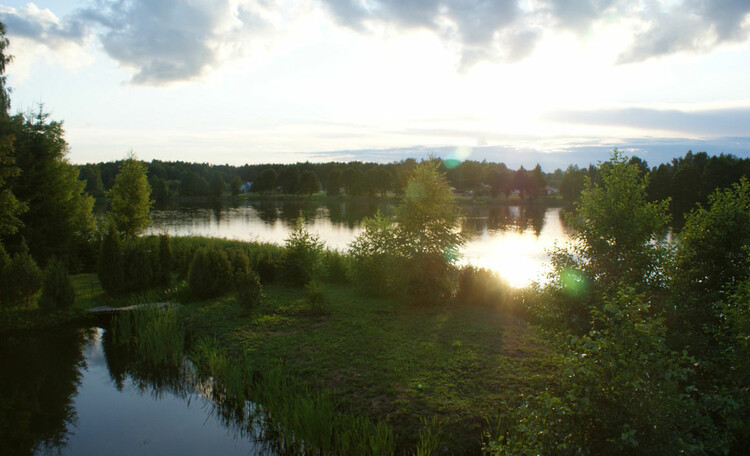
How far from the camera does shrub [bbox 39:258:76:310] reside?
12219 mm

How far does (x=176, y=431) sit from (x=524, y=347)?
6992 millimetres

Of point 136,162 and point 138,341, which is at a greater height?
point 136,162

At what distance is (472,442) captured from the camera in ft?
19.9

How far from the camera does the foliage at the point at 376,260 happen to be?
45.0 feet

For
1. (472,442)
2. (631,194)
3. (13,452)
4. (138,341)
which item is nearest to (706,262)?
(631,194)

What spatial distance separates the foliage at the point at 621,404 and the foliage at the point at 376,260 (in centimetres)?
978

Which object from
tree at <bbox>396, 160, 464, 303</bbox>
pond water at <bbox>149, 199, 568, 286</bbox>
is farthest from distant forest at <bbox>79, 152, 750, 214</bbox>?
tree at <bbox>396, 160, 464, 303</bbox>

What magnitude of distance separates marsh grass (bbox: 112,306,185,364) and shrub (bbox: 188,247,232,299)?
6.27ft

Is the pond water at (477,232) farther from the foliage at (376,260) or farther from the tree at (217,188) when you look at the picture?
the tree at (217,188)

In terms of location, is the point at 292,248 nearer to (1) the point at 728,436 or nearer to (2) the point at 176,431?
(2) the point at 176,431

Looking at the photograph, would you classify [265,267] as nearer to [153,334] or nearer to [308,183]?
[153,334]

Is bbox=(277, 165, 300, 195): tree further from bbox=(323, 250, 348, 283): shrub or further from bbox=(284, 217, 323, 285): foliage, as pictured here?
bbox=(284, 217, 323, 285): foliage

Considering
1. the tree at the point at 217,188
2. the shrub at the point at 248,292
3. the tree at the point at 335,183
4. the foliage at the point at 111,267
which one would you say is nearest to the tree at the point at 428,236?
the shrub at the point at 248,292

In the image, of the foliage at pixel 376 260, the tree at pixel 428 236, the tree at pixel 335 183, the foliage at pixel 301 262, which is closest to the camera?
the tree at pixel 428 236
